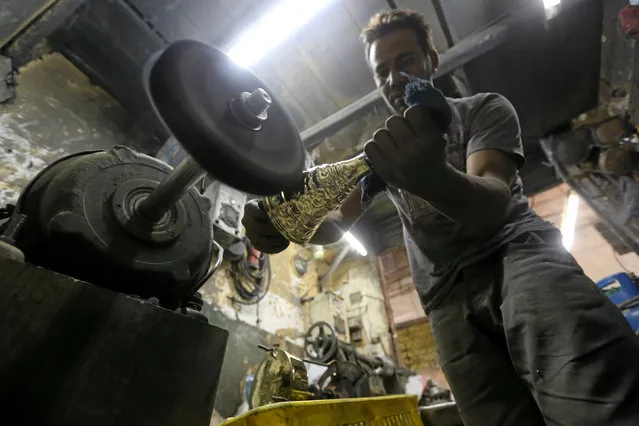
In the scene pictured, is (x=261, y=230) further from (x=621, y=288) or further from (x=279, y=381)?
(x=621, y=288)

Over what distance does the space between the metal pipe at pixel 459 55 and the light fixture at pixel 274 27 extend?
98cm

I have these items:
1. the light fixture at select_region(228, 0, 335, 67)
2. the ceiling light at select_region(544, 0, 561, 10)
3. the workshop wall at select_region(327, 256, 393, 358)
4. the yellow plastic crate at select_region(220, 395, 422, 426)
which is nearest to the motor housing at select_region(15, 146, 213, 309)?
the yellow plastic crate at select_region(220, 395, 422, 426)

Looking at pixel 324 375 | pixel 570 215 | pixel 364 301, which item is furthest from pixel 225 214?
pixel 570 215

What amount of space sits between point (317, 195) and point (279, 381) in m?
1.91

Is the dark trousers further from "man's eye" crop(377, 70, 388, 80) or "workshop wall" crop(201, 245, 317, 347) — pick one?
"workshop wall" crop(201, 245, 317, 347)

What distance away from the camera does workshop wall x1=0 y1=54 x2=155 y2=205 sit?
237cm

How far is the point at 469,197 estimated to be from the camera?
0.86 meters

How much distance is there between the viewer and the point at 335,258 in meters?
6.21

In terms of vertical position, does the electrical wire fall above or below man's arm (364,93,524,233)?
above

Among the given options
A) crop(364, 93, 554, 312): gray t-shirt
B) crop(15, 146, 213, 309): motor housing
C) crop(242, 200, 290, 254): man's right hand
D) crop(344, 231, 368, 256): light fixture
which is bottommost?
crop(15, 146, 213, 309): motor housing

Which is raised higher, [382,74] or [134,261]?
[382,74]

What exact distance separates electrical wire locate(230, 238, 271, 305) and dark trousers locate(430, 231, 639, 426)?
301 centimetres

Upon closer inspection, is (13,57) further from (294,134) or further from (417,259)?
(417,259)

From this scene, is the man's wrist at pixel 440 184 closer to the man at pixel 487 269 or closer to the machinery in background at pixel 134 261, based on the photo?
the man at pixel 487 269
